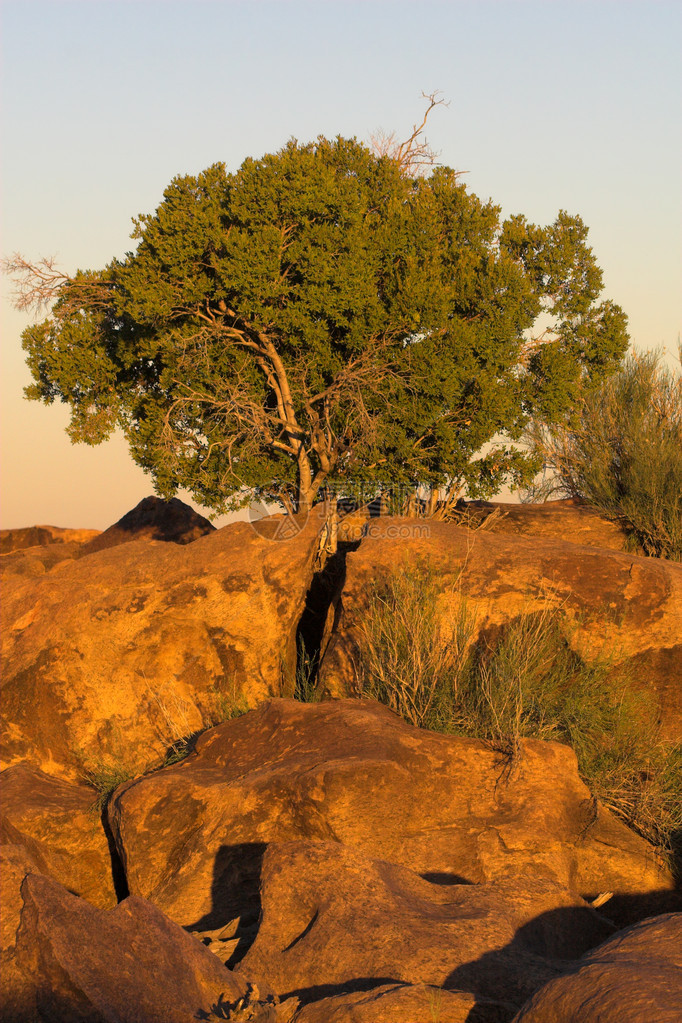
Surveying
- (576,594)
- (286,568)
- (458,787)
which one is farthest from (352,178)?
(458,787)

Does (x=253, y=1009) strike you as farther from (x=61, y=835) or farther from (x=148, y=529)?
(x=148, y=529)

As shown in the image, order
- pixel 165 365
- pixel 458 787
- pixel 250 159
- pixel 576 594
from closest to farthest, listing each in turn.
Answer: pixel 458 787 < pixel 576 594 < pixel 250 159 < pixel 165 365

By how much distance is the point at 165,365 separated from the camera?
1559 centimetres

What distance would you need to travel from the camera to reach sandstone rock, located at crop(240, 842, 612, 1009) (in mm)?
3553

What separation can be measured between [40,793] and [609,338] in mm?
12423

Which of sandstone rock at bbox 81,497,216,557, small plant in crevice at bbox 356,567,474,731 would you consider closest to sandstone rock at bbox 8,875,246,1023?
small plant in crevice at bbox 356,567,474,731

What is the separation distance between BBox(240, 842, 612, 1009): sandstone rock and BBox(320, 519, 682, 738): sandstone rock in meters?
3.38

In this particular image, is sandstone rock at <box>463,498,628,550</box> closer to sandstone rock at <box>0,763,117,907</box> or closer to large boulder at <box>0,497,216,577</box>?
Answer: large boulder at <box>0,497,216,577</box>

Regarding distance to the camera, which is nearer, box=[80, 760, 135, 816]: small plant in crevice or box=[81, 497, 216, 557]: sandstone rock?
box=[80, 760, 135, 816]: small plant in crevice

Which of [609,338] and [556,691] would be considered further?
[609,338]

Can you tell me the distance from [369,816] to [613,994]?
9.05 feet

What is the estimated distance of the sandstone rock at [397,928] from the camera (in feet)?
11.7

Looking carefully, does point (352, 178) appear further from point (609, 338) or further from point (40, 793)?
point (40, 793)

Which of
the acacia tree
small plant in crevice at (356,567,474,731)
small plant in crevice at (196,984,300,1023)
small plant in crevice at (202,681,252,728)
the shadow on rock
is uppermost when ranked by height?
the acacia tree
